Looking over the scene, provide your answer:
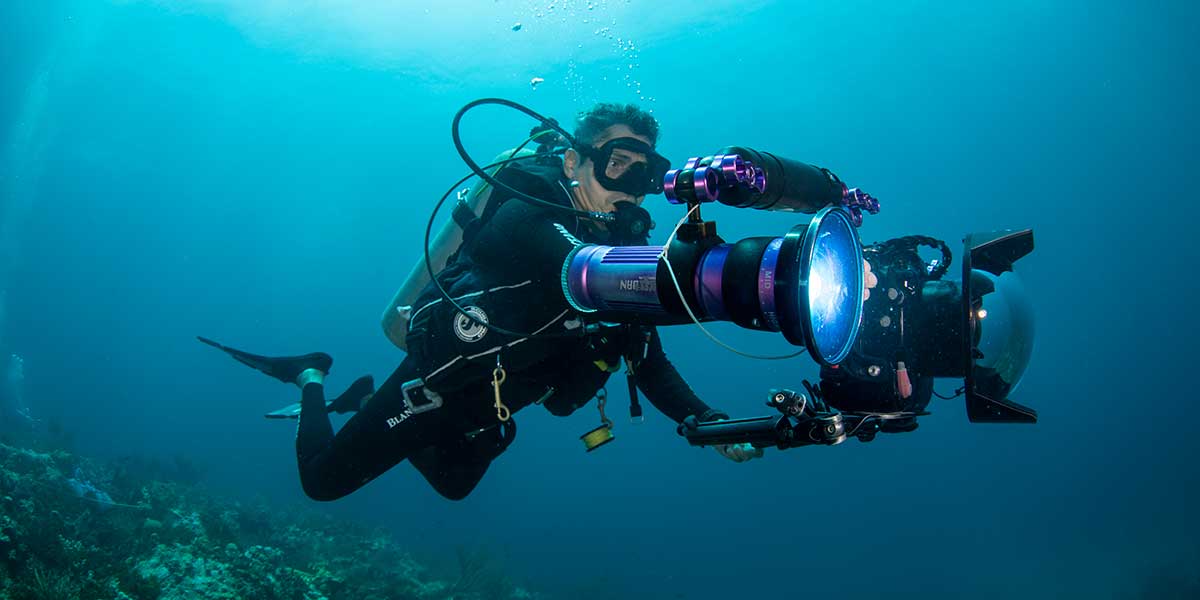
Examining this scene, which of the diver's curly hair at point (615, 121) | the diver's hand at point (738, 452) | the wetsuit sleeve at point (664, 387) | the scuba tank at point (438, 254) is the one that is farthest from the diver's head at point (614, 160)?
the diver's hand at point (738, 452)

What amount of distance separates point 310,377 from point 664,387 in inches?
118

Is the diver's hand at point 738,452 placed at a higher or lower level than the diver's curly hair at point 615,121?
lower

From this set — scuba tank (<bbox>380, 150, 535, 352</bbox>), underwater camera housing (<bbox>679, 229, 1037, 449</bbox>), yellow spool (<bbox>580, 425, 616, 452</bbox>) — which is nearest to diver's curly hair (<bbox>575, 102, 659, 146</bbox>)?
scuba tank (<bbox>380, 150, 535, 352</bbox>)

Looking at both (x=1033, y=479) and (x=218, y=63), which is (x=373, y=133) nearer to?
(x=218, y=63)

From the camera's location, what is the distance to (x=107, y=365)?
60.7m

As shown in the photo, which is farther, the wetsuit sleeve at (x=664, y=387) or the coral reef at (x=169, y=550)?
the coral reef at (x=169, y=550)

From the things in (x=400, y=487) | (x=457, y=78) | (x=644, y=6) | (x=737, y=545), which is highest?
(x=457, y=78)

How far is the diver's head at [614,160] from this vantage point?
3.01 meters

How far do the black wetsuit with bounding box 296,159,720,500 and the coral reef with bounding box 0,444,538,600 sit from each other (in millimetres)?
4980

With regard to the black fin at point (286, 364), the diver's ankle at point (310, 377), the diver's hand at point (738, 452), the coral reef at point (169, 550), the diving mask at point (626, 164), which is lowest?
the coral reef at point (169, 550)

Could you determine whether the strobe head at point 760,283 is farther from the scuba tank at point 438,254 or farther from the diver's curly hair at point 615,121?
the scuba tank at point 438,254

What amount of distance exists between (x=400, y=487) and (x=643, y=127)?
106ft

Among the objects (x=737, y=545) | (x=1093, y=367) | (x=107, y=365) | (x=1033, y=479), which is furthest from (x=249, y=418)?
(x=1093, y=367)

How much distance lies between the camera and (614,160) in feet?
9.95
